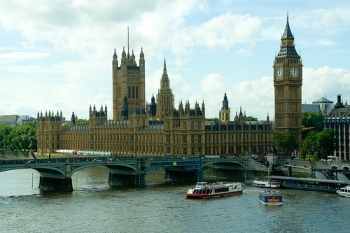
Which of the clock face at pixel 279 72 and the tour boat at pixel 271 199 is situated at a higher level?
the clock face at pixel 279 72

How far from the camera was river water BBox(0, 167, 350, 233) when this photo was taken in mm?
67188

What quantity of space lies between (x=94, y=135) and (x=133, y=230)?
10719cm

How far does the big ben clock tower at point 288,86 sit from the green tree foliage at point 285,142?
21.5 ft

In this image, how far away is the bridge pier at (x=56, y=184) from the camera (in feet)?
302

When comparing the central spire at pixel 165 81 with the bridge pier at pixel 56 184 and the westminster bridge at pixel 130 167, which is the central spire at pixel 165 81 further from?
the bridge pier at pixel 56 184

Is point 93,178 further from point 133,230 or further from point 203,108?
point 133,230

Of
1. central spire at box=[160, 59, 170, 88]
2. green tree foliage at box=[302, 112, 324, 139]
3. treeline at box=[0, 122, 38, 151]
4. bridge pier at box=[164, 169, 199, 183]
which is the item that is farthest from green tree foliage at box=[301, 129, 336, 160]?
treeline at box=[0, 122, 38, 151]

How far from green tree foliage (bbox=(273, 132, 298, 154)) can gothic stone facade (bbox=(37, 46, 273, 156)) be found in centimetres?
805

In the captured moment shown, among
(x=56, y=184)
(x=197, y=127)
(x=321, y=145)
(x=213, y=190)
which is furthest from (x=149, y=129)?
(x=213, y=190)

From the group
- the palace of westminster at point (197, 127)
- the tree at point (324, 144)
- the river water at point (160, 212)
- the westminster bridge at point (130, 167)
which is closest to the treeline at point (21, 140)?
the palace of westminster at point (197, 127)

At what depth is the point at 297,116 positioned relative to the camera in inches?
5369

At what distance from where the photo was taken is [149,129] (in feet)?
481

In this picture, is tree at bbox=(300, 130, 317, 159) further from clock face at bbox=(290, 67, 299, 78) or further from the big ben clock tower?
clock face at bbox=(290, 67, 299, 78)

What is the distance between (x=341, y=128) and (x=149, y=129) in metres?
40.9
